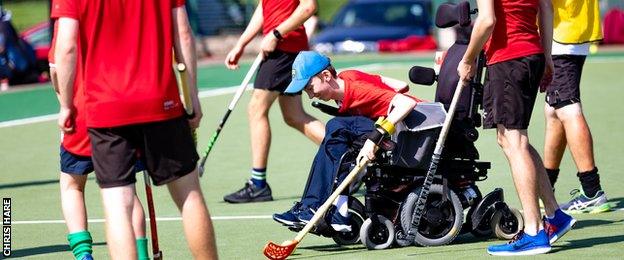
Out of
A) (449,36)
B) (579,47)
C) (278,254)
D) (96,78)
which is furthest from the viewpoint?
(449,36)

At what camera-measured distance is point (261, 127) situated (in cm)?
1073

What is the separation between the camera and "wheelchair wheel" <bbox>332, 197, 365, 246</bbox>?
8359 millimetres

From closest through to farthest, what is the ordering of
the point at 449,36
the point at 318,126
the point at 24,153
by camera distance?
1. the point at 318,126
2. the point at 24,153
3. the point at 449,36

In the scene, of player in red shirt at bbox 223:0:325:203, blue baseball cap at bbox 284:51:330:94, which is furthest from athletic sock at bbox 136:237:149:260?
player in red shirt at bbox 223:0:325:203

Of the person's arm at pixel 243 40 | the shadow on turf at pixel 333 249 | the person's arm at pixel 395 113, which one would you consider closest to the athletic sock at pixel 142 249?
the shadow on turf at pixel 333 249

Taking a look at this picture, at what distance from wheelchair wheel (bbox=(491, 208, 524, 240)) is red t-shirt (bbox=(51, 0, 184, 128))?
2866 millimetres

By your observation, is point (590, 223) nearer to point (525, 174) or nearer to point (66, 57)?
point (525, 174)

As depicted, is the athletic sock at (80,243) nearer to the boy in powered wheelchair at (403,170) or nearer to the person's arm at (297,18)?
the boy in powered wheelchair at (403,170)

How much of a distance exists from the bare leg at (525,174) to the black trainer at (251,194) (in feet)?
9.94

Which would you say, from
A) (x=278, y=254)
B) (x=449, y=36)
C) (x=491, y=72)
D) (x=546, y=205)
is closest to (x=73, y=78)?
(x=278, y=254)

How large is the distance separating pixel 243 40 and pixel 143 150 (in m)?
4.30

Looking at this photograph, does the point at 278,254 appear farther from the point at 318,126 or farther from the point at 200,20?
the point at 200,20

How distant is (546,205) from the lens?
326 inches

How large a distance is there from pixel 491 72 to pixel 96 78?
2.64 metres
